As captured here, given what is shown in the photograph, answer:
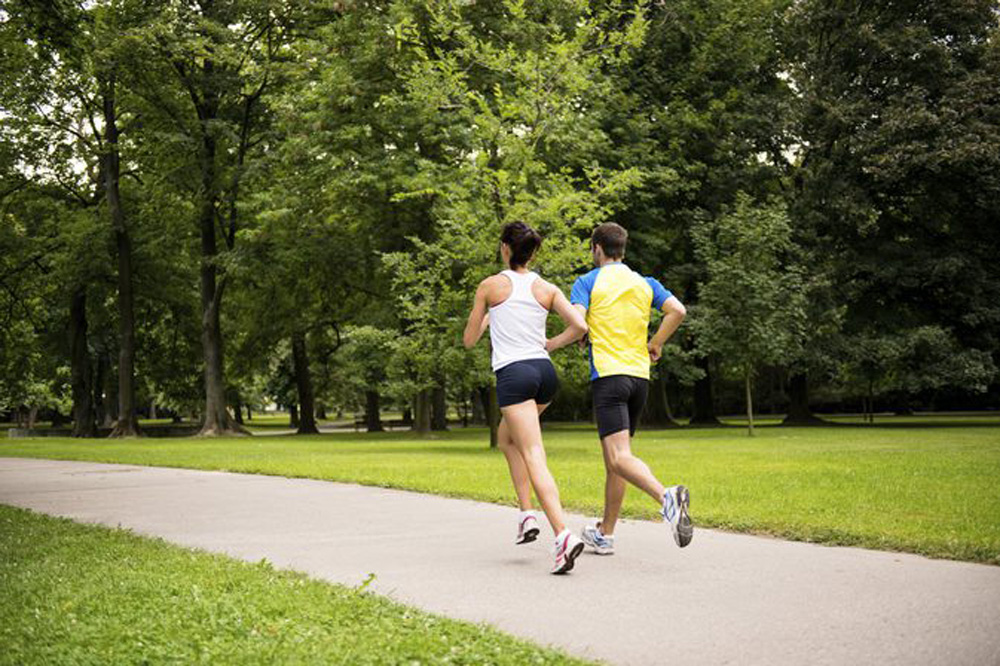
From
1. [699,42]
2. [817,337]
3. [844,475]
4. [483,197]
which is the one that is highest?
[699,42]

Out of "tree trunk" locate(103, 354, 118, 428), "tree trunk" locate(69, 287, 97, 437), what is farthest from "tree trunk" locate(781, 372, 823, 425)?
"tree trunk" locate(103, 354, 118, 428)

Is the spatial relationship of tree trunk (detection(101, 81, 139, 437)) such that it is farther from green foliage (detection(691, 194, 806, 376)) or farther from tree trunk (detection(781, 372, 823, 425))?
tree trunk (detection(781, 372, 823, 425))

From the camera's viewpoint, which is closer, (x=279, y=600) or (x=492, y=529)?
(x=279, y=600)

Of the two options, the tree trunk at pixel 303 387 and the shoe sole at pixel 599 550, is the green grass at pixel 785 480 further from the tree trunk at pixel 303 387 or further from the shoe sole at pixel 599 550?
the tree trunk at pixel 303 387

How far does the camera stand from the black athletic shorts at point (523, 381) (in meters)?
5.80

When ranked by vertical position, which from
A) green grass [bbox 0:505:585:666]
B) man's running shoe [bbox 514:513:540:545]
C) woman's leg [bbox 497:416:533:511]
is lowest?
green grass [bbox 0:505:585:666]

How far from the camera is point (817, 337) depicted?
30562mm

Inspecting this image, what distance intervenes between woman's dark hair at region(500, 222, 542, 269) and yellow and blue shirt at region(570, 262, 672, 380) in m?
0.38

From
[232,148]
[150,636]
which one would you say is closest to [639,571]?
[150,636]

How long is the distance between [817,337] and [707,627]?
2823cm

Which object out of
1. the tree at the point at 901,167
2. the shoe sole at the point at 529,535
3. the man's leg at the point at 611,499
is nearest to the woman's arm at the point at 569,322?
the man's leg at the point at 611,499

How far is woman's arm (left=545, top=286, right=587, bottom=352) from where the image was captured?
5.80 meters

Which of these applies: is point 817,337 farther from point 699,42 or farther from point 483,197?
point 483,197

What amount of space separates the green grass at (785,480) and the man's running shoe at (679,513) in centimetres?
164
